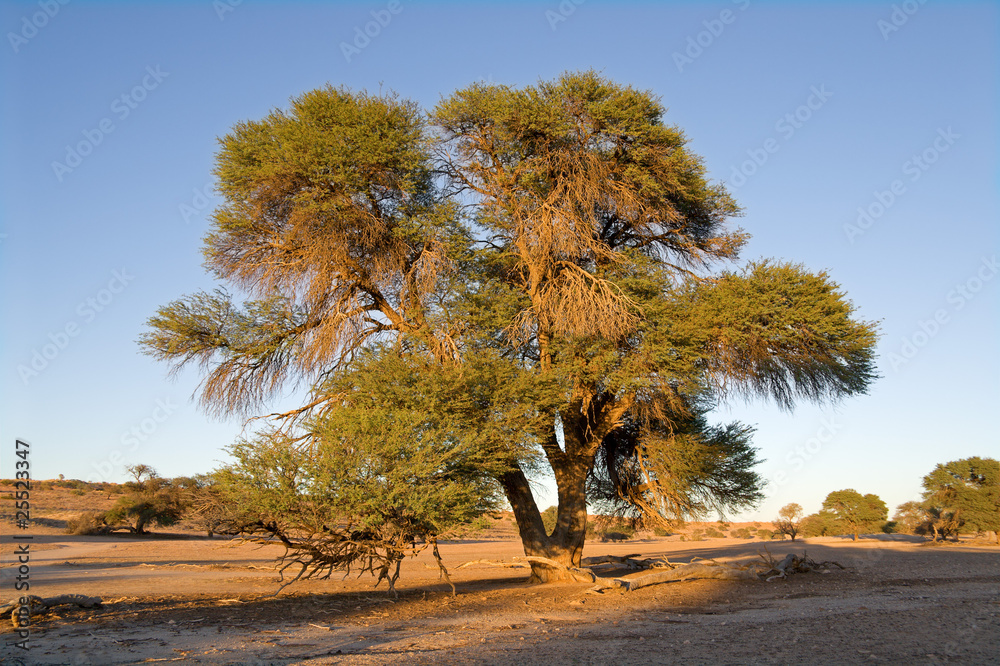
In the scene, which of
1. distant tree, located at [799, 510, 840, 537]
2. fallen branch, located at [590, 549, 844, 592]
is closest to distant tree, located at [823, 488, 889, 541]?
distant tree, located at [799, 510, 840, 537]

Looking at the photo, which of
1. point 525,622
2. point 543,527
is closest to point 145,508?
point 543,527

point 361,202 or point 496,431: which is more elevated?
point 361,202

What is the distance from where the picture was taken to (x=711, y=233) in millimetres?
18531

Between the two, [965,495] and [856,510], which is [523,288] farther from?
[856,510]

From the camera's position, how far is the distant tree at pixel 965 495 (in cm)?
3197

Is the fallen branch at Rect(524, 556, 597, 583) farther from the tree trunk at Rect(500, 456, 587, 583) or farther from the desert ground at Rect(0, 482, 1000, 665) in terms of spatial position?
the tree trunk at Rect(500, 456, 587, 583)

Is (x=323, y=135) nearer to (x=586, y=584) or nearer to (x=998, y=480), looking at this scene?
(x=586, y=584)

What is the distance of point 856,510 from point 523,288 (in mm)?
35388

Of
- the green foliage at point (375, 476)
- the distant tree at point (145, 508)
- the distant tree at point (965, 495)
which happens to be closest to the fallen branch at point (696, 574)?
the green foliage at point (375, 476)

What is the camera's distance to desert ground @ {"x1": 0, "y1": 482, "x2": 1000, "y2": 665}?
25.9 ft

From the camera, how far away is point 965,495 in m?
33.1

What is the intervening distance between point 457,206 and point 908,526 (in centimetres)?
Result: 3712

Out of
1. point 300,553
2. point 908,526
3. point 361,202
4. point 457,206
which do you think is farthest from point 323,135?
point 908,526

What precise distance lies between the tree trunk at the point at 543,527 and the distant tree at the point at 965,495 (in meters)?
23.9
